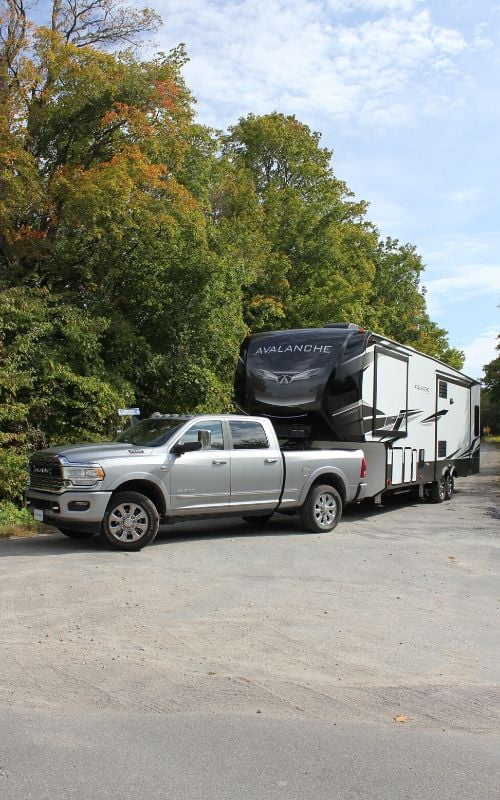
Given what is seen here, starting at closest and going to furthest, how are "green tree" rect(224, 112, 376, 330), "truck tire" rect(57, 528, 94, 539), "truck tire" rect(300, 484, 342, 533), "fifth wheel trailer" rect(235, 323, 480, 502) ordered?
1. "truck tire" rect(57, 528, 94, 539)
2. "truck tire" rect(300, 484, 342, 533)
3. "fifth wheel trailer" rect(235, 323, 480, 502)
4. "green tree" rect(224, 112, 376, 330)

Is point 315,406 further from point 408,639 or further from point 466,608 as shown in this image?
point 408,639

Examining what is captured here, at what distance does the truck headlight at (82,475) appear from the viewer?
1000 cm

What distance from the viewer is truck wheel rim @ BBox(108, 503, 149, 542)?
10172 millimetres

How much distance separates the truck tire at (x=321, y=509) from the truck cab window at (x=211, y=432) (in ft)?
6.30

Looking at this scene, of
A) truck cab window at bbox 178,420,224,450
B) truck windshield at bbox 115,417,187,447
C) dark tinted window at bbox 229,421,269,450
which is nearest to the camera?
truck windshield at bbox 115,417,187,447

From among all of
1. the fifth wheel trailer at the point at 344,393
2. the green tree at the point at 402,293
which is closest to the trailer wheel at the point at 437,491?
the fifth wheel trailer at the point at 344,393

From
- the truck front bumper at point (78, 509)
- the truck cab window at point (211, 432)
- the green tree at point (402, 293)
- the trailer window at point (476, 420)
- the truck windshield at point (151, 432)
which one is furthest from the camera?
the green tree at point (402, 293)

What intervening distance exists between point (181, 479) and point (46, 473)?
1859mm

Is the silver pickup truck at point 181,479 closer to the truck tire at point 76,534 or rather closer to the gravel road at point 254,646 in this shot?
the truck tire at point 76,534

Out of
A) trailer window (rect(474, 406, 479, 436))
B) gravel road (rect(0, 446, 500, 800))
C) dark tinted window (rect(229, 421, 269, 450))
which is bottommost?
gravel road (rect(0, 446, 500, 800))

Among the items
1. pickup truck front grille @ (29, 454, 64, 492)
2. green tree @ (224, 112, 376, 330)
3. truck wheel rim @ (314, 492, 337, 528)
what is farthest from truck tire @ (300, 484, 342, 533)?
green tree @ (224, 112, 376, 330)

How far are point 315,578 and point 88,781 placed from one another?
209 inches

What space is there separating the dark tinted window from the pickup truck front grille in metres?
2.79

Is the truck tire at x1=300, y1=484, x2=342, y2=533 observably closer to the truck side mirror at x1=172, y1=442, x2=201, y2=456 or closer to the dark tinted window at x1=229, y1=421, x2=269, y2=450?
the dark tinted window at x1=229, y1=421, x2=269, y2=450
